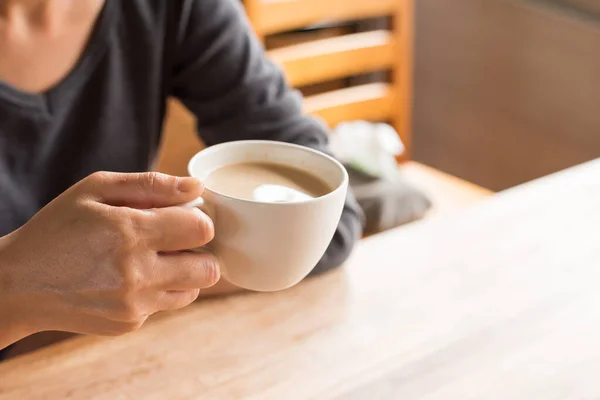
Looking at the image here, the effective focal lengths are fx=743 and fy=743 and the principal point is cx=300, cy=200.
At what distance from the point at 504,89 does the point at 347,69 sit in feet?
1.76

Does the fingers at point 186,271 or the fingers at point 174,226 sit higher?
the fingers at point 174,226

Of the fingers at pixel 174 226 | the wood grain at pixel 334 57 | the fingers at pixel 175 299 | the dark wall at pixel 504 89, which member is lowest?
the dark wall at pixel 504 89

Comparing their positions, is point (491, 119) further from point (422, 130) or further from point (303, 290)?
point (303, 290)

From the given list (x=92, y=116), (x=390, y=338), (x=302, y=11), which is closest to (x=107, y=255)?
(x=390, y=338)

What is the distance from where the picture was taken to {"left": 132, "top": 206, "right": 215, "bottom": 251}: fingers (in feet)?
1.58

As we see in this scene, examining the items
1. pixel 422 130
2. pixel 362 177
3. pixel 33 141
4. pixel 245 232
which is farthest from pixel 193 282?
pixel 422 130

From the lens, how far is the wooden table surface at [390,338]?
0.58 metres

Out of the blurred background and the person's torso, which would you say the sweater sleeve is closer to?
the person's torso

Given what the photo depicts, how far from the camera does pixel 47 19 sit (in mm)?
861

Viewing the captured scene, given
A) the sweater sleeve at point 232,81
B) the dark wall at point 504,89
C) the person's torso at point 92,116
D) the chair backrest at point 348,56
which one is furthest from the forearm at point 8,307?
the dark wall at point 504,89

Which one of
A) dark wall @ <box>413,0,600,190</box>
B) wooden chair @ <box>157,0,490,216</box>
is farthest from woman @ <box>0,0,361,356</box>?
dark wall @ <box>413,0,600,190</box>

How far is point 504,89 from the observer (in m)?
1.97

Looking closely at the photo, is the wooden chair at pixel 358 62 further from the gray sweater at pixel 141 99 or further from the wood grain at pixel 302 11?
the gray sweater at pixel 141 99

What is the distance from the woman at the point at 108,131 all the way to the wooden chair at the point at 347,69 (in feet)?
1.58
